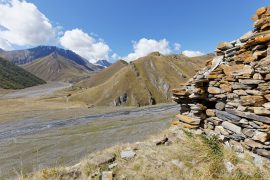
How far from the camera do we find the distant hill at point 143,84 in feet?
286

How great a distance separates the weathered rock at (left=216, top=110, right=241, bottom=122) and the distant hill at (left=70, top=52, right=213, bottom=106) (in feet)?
221

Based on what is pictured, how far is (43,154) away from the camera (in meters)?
24.8

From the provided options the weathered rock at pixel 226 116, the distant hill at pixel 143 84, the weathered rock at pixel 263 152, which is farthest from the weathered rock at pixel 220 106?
the distant hill at pixel 143 84

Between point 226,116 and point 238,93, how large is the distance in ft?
4.17

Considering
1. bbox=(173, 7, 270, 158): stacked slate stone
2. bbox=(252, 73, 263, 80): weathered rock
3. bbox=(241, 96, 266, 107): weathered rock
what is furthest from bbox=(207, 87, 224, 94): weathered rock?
bbox=(252, 73, 263, 80): weathered rock

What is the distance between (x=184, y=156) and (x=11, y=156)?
22380 millimetres

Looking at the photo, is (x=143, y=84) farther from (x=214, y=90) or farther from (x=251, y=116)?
(x=251, y=116)

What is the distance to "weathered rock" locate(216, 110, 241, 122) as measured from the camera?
10434mm

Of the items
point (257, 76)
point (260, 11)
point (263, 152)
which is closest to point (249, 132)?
point (263, 152)

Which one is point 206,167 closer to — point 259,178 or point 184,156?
point 184,156

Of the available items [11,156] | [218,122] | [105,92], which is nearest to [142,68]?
[105,92]

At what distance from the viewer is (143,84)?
322 feet

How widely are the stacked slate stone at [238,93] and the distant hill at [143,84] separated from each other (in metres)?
66.1

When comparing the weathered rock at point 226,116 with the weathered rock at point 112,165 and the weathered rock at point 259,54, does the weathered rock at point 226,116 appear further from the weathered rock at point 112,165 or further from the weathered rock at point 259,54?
the weathered rock at point 112,165
